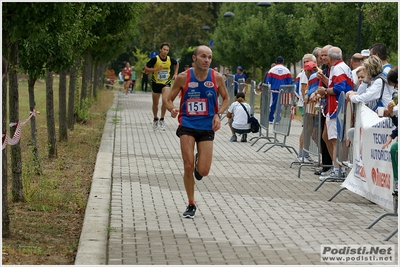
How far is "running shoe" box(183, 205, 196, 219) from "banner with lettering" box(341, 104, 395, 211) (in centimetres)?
189

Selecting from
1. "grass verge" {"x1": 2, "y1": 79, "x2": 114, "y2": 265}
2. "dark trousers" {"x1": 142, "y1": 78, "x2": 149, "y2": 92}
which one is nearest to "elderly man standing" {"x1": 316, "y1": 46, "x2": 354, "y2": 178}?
"grass verge" {"x1": 2, "y1": 79, "x2": 114, "y2": 265}

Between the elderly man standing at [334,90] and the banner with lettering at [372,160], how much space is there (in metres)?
1.79

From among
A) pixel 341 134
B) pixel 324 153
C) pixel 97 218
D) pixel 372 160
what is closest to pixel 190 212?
pixel 97 218

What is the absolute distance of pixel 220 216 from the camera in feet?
34.0

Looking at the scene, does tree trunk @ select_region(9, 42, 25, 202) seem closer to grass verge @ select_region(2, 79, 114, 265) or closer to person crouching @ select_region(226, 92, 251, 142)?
grass verge @ select_region(2, 79, 114, 265)

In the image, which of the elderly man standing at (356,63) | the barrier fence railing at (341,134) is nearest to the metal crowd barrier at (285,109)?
the elderly man standing at (356,63)

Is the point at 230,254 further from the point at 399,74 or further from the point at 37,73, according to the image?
the point at 37,73

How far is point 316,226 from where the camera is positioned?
9773mm

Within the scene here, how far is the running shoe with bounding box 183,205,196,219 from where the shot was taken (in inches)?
401

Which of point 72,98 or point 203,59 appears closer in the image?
point 203,59

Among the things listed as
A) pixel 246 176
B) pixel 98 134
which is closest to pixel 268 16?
pixel 98 134

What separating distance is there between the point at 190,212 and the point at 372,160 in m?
1.99

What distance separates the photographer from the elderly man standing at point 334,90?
1329 centimetres

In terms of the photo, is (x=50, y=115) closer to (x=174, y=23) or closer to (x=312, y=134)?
(x=312, y=134)
